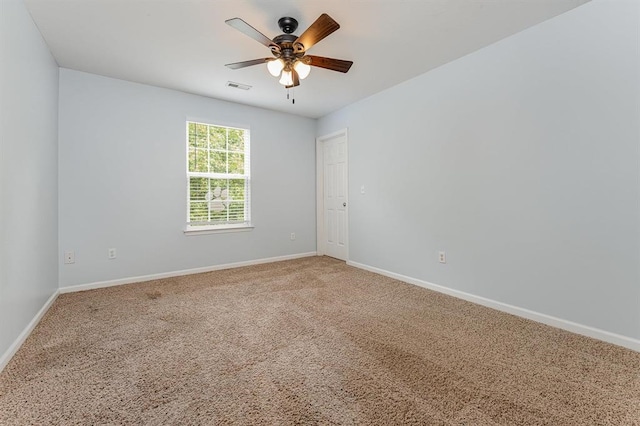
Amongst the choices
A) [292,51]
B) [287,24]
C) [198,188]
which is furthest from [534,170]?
[198,188]

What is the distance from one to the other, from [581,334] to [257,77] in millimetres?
3868

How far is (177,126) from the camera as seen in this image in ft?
12.2

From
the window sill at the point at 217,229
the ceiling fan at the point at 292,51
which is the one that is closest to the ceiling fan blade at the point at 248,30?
the ceiling fan at the point at 292,51

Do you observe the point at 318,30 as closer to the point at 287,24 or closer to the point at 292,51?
the point at 292,51

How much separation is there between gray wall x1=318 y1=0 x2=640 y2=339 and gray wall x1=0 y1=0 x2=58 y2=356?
3457 millimetres

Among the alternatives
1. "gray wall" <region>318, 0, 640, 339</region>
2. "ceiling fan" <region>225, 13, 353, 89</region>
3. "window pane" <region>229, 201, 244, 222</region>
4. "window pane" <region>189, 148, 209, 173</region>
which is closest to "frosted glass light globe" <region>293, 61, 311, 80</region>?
"ceiling fan" <region>225, 13, 353, 89</region>

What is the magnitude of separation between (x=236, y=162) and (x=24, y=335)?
115 inches

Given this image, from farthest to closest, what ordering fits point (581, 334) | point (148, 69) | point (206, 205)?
point (206, 205) < point (148, 69) < point (581, 334)

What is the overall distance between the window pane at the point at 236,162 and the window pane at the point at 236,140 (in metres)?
0.09

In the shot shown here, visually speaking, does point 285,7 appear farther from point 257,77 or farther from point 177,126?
point 177,126

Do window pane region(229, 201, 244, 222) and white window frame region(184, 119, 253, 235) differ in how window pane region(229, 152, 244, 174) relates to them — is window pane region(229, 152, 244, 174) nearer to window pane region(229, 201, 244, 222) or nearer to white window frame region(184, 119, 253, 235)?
white window frame region(184, 119, 253, 235)

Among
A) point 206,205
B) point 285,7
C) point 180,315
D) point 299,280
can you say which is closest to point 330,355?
point 180,315

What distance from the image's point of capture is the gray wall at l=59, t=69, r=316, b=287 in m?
3.12

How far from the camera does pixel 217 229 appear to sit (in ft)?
13.2
